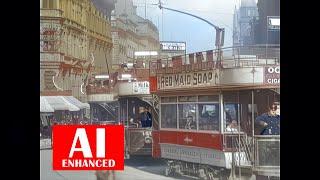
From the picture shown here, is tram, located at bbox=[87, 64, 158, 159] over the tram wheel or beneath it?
over

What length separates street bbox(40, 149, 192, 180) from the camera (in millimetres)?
3373

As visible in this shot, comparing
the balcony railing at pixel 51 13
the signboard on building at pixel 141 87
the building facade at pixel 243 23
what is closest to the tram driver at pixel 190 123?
the signboard on building at pixel 141 87

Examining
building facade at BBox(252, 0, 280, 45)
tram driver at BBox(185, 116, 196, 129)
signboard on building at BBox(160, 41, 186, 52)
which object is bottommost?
tram driver at BBox(185, 116, 196, 129)

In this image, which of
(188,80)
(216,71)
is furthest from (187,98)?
(216,71)

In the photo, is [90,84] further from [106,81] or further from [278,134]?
[278,134]

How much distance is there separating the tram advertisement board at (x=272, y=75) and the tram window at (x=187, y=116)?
0.50 meters

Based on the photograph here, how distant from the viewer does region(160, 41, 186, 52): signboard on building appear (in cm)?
340

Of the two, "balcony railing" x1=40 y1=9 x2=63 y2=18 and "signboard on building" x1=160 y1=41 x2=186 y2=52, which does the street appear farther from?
"balcony railing" x1=40 y1=9 x2=63 y2=18

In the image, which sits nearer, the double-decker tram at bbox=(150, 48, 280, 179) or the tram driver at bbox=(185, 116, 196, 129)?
the double-decker tram at bbox=(150, 48, 280, 179)

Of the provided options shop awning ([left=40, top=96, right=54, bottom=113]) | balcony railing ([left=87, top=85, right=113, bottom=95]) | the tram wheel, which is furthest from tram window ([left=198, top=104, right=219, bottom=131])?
shop awning ([left=40, top=96, right=54, bottom=113])

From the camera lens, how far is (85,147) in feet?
11.0

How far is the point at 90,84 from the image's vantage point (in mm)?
3430
